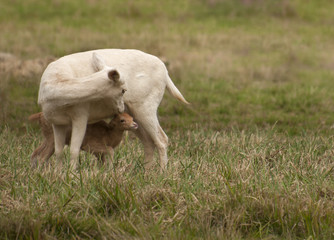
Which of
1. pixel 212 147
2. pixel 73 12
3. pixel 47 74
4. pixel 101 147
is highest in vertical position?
pixel 47 74

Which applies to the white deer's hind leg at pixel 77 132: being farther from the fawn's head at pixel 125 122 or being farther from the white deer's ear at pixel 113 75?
the white deer's ear at pixel 113 75

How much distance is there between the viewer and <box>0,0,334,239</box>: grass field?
16.3 feet

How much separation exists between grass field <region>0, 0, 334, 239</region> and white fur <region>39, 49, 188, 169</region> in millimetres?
371

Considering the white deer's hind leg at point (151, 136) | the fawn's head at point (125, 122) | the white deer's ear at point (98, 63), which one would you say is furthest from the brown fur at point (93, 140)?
the white deer's ear at point (98, 63)

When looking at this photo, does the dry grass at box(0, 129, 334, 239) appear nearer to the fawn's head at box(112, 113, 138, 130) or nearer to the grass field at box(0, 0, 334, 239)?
the grass field at box(0, 0, 334, 239)

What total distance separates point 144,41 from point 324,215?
11631 millimetres

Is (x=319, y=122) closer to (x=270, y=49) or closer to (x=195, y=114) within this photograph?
(x=195, y=114)

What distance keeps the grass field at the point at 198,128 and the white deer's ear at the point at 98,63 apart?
94 centimetres

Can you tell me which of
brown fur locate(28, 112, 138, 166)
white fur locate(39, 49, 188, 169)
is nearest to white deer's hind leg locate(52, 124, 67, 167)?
white fur locate(39, 49, 188, 169)

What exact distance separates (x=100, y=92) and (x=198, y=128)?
410 centimetres

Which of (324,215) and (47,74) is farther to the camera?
(47,74)

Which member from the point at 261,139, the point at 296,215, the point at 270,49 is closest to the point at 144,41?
the point at 270,49

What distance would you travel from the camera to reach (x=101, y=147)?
620cm

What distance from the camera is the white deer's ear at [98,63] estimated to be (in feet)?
18.7
